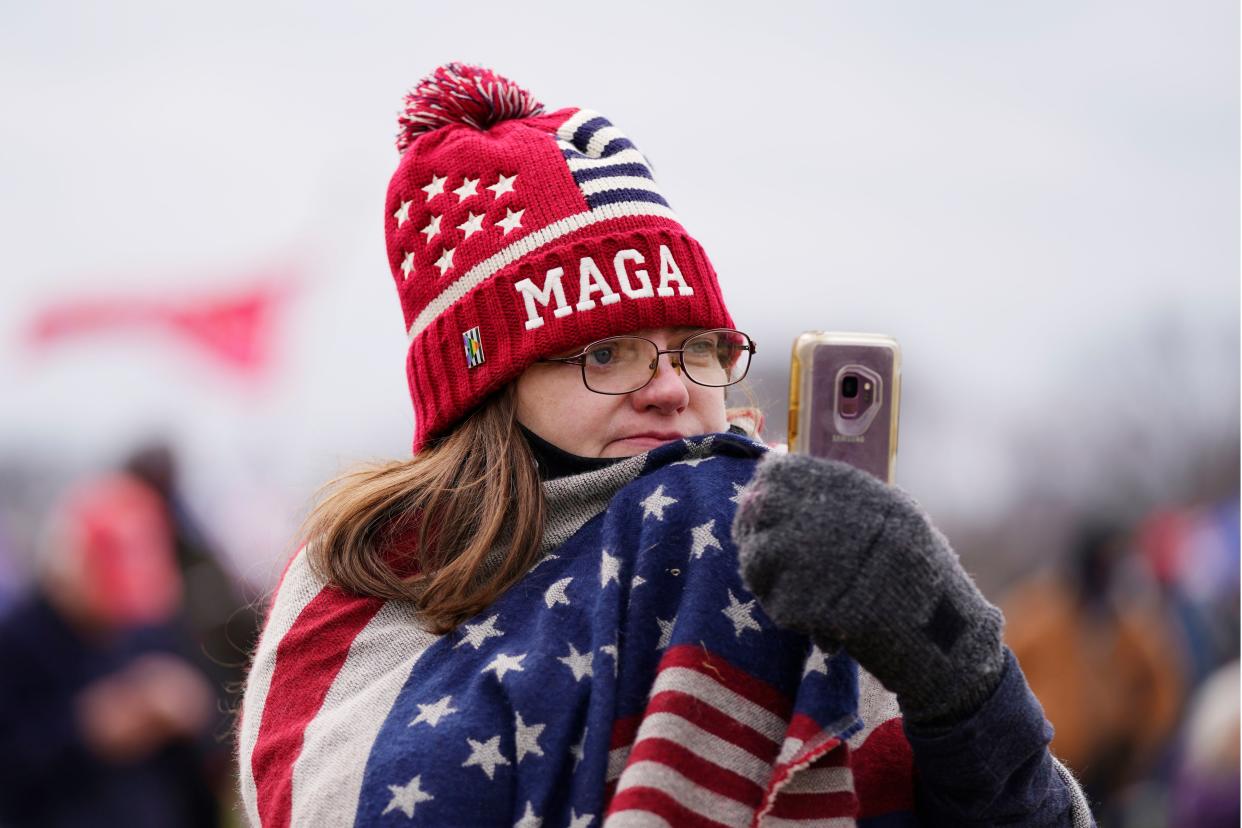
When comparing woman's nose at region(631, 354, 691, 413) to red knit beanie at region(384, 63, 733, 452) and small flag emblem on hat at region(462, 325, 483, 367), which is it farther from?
small flag emblem on hat at region(462, 325, 483, 367)

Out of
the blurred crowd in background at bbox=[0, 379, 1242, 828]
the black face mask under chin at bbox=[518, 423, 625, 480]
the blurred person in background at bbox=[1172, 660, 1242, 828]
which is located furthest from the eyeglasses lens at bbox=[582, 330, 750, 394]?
the blurred person in background at bbox=[1172, 660, 1242, 828]

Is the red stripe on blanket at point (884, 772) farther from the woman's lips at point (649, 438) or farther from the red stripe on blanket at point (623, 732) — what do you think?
the woman's lips at point (649, 438)

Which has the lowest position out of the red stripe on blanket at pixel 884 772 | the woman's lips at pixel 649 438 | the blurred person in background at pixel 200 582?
the blurred person in background at pixel 200 582

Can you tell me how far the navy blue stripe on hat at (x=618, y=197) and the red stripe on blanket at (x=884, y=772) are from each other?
3.04 feet

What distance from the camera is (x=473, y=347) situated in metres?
2.27

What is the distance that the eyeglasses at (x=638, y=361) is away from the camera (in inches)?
85.7

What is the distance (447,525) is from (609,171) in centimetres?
63

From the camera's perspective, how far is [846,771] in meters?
1.76

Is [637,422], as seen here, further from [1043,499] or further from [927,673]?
[1043,499]

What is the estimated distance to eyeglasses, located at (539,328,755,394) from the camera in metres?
2.18

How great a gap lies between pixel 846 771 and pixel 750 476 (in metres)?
0.45

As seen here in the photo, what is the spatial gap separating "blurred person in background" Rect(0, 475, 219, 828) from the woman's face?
10.6 ft

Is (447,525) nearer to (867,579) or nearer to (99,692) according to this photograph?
(867,579)

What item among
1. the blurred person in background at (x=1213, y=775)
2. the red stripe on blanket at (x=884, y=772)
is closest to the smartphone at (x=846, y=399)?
the red stripe on blanket at (x=884, y=772)
